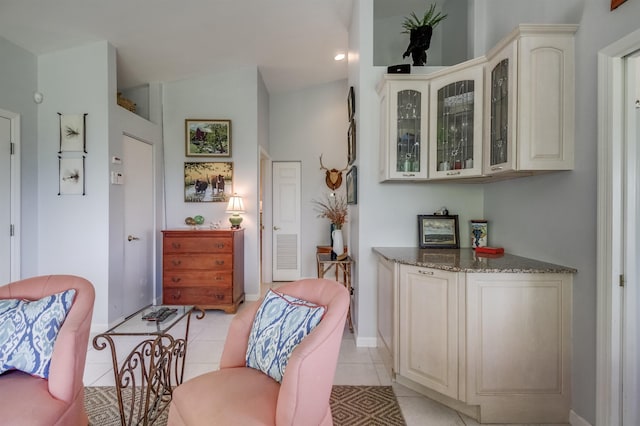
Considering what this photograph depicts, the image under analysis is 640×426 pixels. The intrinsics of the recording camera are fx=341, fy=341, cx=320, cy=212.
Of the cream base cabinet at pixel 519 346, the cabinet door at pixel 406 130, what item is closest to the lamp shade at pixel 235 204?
the cabinet door at pixel 406 130

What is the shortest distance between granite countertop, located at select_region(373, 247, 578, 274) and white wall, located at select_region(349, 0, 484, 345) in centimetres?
21

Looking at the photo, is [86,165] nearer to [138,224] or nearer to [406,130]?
[138,224]

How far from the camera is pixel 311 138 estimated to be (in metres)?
5.70

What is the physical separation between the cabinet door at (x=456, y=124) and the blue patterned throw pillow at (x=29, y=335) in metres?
2.48

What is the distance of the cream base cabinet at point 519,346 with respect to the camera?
1902mm

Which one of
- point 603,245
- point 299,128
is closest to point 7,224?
point 299,128

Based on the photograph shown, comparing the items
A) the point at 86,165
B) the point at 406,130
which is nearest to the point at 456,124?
the point at 406,130

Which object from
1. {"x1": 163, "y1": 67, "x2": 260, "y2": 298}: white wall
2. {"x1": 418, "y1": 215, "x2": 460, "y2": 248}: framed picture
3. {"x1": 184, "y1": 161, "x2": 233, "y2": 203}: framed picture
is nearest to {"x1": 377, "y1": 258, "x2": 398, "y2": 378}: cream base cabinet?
{"x1": 418, "y1": 215, "x2": 460, "y2": 248}: framed picture

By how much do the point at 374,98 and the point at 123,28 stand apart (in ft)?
7.92

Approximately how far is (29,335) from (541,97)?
2.83 m

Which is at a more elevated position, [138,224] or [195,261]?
[138,224]

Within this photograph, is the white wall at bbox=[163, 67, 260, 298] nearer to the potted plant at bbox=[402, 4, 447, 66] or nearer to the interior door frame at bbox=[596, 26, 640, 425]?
the potted plant at bbox=[402, 4, 447, 66]

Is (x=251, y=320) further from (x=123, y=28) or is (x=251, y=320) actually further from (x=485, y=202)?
(x=123, y=28)

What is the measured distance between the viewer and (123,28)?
10.4 feet
